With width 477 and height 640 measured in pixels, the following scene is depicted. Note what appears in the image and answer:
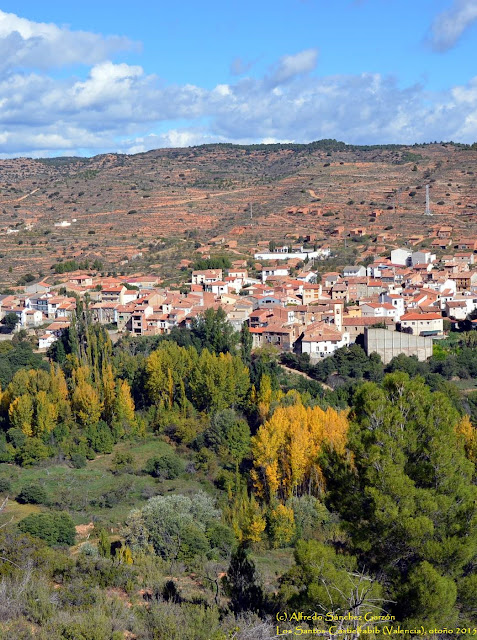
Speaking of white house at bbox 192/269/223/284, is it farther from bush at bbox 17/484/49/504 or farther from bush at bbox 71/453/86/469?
bush at bbox 17/484/49/504

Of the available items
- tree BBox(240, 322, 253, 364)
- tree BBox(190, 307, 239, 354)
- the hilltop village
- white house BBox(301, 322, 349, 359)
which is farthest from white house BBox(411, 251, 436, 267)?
tree BBox(240, 322, 253, 364)

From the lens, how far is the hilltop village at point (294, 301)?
34125 mm

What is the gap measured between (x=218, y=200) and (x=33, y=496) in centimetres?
5582

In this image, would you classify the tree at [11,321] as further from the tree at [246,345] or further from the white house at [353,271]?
the white house at [353,271]

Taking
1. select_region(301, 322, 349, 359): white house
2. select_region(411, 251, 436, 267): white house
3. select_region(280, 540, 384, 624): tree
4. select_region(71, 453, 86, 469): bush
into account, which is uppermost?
select_region(411, 251, 436, 267): white house

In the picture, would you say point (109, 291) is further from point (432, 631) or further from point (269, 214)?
point (432, 631)

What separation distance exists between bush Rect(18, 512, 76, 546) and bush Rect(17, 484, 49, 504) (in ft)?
9.31

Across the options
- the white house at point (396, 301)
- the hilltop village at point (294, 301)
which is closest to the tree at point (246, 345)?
the hilltop village at point (294, 301)

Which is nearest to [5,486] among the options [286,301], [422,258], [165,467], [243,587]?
[165,467]

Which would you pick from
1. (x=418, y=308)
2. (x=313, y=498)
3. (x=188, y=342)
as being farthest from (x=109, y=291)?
(x=313, y=498)

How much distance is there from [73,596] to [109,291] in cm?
3219

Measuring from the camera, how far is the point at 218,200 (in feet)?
240

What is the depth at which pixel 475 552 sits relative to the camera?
9.05 metres

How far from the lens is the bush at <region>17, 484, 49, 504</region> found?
1962 cm
